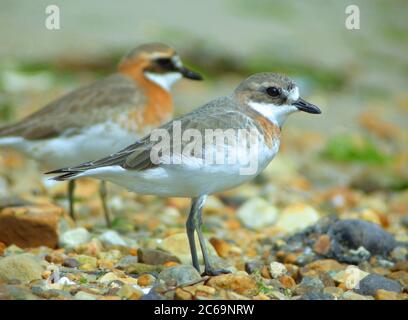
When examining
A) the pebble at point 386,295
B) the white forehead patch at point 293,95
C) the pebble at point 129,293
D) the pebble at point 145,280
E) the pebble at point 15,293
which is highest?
the white forehead patch at point 293,95

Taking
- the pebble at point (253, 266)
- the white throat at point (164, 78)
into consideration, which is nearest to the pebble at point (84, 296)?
the pebble at point (253, 266)

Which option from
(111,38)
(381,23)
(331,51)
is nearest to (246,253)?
(111,38)

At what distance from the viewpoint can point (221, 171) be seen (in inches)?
221

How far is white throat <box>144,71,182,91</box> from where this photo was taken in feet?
28.0

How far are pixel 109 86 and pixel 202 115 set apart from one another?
236cm

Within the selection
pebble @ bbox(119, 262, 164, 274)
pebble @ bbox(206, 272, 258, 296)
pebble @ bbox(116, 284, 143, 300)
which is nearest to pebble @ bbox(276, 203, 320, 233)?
pebble @ bbox(119, 262, 164, 274)

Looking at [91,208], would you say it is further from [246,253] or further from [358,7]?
[358,7]

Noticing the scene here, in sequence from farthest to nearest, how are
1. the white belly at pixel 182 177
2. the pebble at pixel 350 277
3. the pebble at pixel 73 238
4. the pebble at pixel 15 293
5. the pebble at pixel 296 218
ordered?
the pebble at pixel 296 218
the pebble at pixel 73 238
the pebble at pixel 350 277
the white belly at pixel 182 177
the pebble at pixel 15 293

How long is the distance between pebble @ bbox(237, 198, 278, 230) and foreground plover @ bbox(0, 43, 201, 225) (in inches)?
53.1

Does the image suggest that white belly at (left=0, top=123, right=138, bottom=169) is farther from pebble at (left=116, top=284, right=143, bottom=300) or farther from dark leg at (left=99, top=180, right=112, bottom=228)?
pebble at (left=116, top=284, right=143, bottom=300)

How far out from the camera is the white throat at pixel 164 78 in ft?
28.0

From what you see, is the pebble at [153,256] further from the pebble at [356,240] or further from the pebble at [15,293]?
the pebble at [356,240]

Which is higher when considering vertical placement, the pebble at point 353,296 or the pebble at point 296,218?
the pebble at point 353,296

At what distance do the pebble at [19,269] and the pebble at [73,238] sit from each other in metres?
1.08
